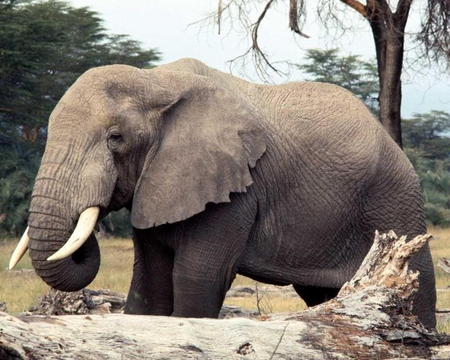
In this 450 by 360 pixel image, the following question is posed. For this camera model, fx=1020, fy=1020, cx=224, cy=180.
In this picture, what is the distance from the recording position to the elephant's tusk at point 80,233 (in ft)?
16.4

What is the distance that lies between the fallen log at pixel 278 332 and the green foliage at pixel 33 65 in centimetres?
1892

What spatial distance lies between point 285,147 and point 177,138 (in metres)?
0.76

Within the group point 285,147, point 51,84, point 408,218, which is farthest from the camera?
point 51,84

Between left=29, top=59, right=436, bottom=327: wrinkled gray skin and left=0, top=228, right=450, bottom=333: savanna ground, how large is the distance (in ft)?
1.32

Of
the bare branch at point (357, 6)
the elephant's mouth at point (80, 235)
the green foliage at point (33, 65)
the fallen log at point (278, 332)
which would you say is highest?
the green foliage at point (33, 65)

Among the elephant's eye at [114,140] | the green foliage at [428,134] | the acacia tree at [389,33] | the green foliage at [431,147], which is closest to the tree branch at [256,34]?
the acacia tree at [389,33]

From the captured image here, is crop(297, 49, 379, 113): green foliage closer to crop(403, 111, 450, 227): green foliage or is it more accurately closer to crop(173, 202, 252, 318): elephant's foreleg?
crop(403, 111, 450, 227): green foliage

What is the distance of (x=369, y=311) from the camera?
4.29 m

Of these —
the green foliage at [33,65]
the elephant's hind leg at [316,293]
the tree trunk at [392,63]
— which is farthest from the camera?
the green foliage at [33,65]

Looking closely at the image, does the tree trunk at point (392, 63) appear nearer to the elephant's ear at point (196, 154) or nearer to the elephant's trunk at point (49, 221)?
the elephant's ear at point (196, 154)

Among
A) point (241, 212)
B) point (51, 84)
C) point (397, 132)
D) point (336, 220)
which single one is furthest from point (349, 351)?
point (51, 84)

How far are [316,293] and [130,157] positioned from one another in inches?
72.6

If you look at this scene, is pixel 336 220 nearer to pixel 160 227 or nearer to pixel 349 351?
pixel 160 227

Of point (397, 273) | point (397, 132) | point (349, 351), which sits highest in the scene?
point (397, 132)
